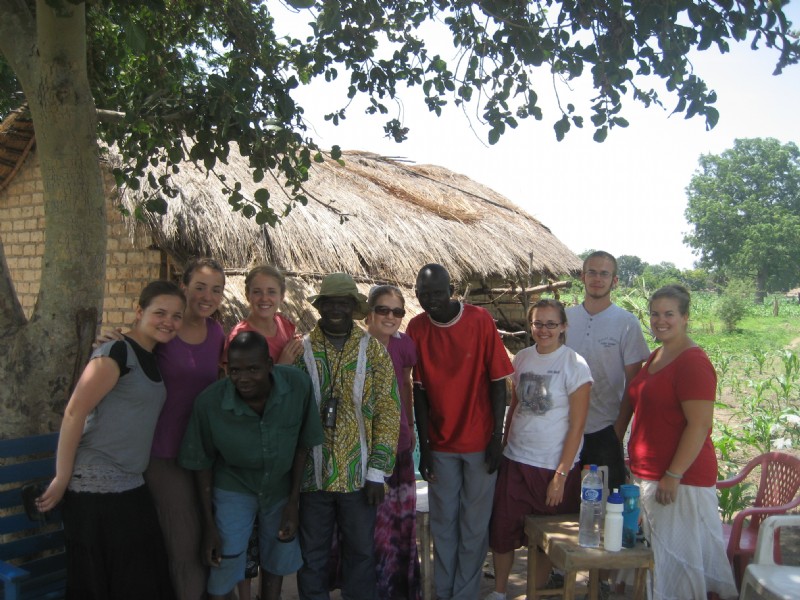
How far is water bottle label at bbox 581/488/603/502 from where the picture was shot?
3.00 m

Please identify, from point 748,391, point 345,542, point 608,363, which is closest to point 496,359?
point 608,363

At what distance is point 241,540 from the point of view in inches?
110

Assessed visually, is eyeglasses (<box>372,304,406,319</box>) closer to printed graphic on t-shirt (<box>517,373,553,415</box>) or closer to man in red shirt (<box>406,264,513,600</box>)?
man in red shirt (<box>406,264,513,600</box>)

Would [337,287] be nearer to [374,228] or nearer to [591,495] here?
[591,495]

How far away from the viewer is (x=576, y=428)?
128 inches

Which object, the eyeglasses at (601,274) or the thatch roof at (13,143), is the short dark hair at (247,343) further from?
the thatch roof at (13,143)

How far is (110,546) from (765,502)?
3.50 meters

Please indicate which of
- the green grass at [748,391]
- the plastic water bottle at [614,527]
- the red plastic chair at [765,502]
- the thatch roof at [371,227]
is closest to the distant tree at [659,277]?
the green grass at [748,391]

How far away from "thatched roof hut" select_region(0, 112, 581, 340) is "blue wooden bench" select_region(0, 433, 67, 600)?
176 centimetres

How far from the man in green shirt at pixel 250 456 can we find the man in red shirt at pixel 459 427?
73cm

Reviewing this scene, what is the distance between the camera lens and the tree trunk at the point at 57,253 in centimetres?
303

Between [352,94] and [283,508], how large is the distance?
Result: 2638 millimetres

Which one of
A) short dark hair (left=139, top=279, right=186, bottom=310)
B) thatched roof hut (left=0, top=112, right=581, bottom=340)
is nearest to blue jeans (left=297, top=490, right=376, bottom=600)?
short dark hair (left=139, top=279, right=186, bottom=310)

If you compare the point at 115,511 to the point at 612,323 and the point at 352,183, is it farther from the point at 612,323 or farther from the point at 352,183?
the point at 352,183
